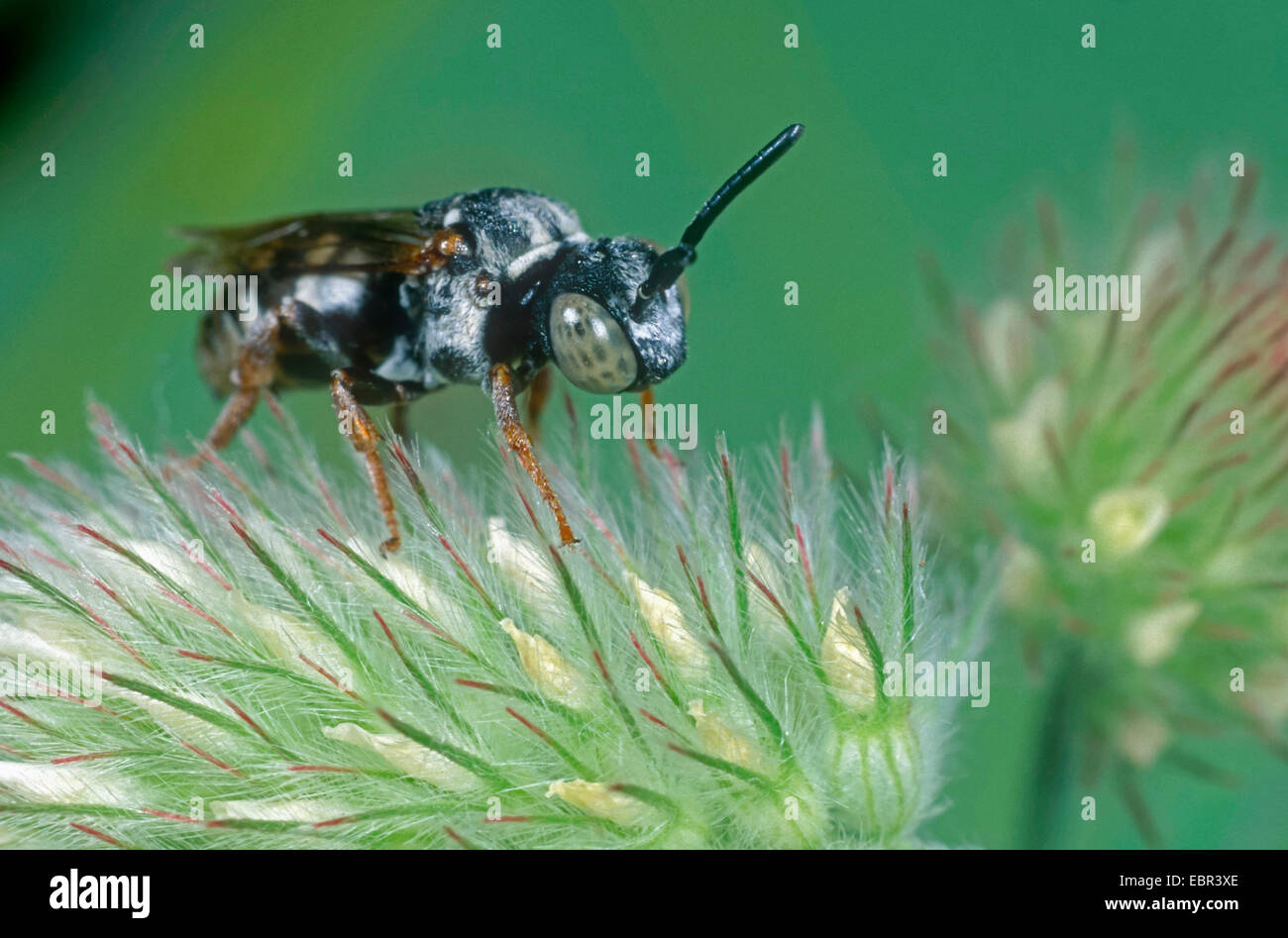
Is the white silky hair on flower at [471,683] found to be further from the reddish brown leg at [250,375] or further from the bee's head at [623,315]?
the reddish brown leg at [250,375]

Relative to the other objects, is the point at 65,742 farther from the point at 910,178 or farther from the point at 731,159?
the point at 910,178

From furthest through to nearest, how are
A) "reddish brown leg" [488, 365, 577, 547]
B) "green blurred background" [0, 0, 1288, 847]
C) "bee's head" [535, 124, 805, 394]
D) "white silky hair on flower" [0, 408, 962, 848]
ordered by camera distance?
"green blurred background" [0, 0, 1288, 847] < "bee's head" [535, 124, 805, 394] < "reddish brown leg" [488, 365, 577, 547] < "white silky hair on flower" [0, 408, 962, 848]

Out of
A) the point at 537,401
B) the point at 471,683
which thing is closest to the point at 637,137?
the point at 537,401

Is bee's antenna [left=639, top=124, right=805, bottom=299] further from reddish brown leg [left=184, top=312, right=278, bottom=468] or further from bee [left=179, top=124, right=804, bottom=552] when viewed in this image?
reddish brown leg [left=184, top=312, right=278, bottom=468]

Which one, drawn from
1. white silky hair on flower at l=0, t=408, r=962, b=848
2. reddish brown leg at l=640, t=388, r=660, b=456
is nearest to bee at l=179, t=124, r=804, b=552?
reddish brown leg at l=640, t=388, r=660, b=456

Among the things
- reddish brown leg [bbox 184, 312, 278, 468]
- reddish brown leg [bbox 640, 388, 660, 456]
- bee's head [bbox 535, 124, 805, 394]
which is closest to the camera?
bee's head [bbox 535, 124, 805, 394]

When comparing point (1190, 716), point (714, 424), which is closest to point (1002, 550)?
point (1190, 716)

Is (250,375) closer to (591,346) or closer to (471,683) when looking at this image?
(591,346)
